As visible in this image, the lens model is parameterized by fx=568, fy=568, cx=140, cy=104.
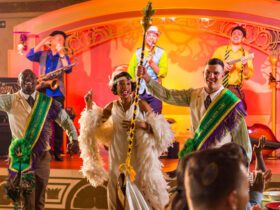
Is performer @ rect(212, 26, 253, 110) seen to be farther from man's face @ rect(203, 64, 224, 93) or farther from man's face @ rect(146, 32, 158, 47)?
man's face @ rect(203, 64, 224, 93)

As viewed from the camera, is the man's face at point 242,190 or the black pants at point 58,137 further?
the black pants at point 58,137

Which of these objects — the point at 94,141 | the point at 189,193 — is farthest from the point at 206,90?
the point at 189,193

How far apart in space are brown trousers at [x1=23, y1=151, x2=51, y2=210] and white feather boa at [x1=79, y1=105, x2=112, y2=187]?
343 mm

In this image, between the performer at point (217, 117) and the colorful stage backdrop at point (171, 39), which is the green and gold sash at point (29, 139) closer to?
the performer at point (217, 117)

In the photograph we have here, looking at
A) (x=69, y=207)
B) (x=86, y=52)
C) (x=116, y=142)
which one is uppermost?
(x=86, y=52)

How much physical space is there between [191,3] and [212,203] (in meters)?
7.10

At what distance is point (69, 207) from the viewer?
20.5 feet

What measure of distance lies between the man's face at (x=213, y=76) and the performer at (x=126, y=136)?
775 mm

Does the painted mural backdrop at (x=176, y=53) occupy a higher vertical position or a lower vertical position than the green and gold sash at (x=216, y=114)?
higher

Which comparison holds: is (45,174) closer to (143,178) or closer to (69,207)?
(143,178)

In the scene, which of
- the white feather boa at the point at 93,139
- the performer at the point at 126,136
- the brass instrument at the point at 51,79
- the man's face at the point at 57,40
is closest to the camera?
the performer at the point at 126,136

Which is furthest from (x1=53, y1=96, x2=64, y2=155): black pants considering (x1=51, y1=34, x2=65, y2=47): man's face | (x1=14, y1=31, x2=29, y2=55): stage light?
(x1=14, y1=31, x2=29, y2=55): stage light

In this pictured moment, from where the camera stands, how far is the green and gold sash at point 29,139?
4.88 metres

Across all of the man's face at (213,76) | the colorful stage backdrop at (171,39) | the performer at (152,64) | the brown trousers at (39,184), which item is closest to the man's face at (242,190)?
the man's face at (213,76)
